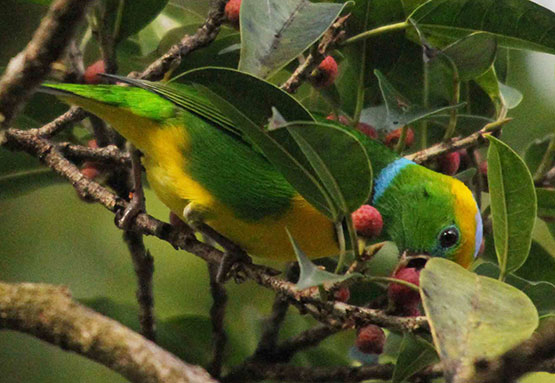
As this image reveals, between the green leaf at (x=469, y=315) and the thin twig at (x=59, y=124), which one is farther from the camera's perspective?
the thin twig at (x=59, y=124)

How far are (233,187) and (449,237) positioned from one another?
2.50 feet

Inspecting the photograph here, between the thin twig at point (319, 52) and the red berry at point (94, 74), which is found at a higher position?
the thin twig at point (319, 52)

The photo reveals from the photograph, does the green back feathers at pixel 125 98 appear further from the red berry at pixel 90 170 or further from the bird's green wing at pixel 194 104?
the red berry at pixel 90 170

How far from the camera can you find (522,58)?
172 inches

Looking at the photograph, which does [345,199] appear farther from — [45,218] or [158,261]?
[45,218]

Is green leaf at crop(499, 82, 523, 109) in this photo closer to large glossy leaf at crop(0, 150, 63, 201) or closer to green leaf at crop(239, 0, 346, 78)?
green leaf at crop(239, 0, 346, 78)

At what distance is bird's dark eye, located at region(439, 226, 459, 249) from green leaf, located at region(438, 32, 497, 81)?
523 millimetres

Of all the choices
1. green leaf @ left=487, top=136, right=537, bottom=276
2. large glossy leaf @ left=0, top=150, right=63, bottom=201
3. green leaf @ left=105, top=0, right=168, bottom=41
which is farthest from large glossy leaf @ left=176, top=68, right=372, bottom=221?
large glossy leaf @ left=0, top=150, right=63, bottom=201

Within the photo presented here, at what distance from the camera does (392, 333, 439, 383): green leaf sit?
2.21m

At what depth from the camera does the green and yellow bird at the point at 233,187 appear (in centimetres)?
266

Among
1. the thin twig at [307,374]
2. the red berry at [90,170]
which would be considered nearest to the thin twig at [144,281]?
the red berry at [90,170]

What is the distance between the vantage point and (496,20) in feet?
8.67

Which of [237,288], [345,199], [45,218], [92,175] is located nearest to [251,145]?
[92,175]

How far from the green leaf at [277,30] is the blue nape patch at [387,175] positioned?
0.90 m
